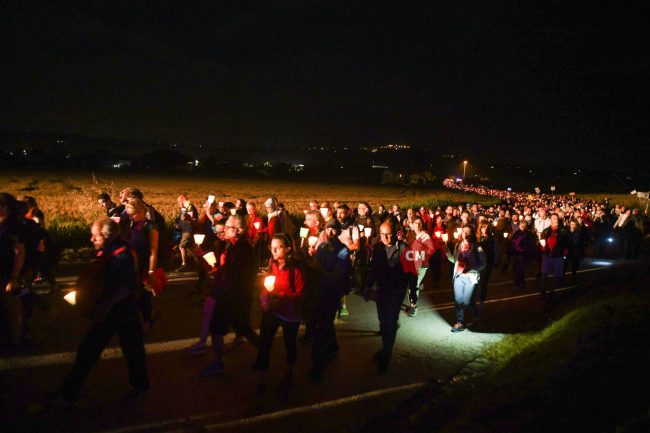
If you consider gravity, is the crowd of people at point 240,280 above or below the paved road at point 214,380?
above

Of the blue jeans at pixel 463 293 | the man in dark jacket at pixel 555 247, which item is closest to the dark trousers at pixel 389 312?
the blue jeans at pixel 463 293

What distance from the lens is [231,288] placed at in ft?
15.7

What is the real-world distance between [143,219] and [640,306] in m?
6.53

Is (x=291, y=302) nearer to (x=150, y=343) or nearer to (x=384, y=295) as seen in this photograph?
(x=384, y=295)

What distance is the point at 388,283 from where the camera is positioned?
17.6 ft

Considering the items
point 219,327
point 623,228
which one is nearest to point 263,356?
point 219,327

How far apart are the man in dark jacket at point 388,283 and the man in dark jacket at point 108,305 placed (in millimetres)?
2837

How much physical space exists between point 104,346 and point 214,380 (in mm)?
1258

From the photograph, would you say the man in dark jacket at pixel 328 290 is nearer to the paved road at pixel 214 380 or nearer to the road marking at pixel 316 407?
the paved road at pixel 214 380

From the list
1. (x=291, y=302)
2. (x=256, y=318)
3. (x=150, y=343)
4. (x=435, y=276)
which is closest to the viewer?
(x=291, y=302)

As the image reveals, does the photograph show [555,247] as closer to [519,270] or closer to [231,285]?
[519,270]

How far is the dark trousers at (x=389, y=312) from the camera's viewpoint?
17.4 ft

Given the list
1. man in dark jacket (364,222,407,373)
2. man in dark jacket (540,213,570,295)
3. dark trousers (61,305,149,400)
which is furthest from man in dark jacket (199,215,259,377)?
man in dark jacket (540,213,570,295)

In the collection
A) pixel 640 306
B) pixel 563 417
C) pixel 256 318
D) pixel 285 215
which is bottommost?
pixel 256 318
